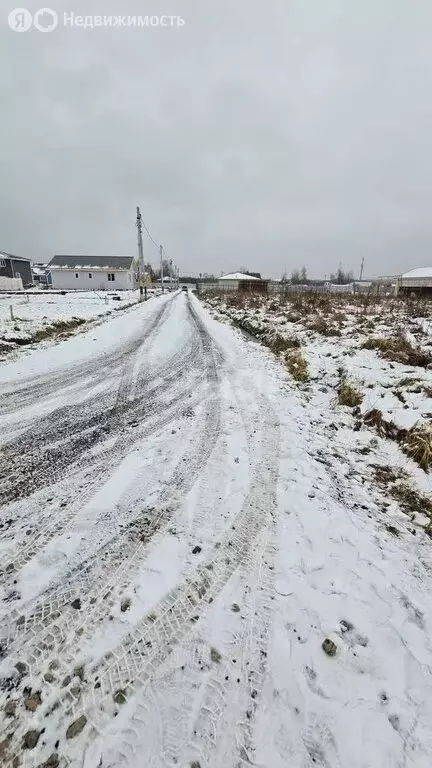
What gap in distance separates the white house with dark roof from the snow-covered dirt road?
52195 millimetres

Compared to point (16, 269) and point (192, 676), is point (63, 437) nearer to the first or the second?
point (192, 676)

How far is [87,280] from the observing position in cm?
5200

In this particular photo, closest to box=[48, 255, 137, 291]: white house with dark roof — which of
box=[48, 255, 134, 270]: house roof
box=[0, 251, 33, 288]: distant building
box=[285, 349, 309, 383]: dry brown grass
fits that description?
box=[48, 255, 134, 270]: house roof

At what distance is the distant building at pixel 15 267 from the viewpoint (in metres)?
46.5

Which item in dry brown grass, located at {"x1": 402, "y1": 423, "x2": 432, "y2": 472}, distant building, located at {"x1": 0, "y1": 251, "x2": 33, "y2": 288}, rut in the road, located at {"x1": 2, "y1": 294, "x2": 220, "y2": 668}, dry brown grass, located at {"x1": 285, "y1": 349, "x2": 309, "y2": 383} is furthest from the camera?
distant building, located at {"x1": 0, "y1": 251, "x2": 33, "y2": 288}

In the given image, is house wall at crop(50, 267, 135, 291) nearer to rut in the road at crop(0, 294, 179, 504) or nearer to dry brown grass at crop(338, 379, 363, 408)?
rut in the road at crop(0, 294, 179, 504)

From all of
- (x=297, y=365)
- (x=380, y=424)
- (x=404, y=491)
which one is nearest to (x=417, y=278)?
(x=297, y=365)

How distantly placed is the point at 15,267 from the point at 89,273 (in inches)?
410

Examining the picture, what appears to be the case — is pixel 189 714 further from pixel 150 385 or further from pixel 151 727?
pixel 150 385

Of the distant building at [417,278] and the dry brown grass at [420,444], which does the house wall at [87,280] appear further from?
the dry brown grass at [420,444]

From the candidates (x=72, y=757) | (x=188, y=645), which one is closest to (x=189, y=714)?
(x=188, y=645)

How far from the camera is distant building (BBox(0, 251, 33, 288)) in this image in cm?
4647

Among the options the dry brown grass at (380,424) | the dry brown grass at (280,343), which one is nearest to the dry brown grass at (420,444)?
the dry brown grass at (380,424)

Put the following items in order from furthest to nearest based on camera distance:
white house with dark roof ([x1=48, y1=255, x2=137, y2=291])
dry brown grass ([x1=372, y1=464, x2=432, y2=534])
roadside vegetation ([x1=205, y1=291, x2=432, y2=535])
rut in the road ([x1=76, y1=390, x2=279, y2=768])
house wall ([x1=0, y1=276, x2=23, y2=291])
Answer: white house with dark roof ([x1=48, y1=255, x2=137, y2=291]) → house wall ([x1=0, y1=276, x2=23, y2=291]) → roadside vegetation ([x1=205, y1=291, x2=432, y2=535]) → dry brown grass ([x1=372, y1=464, x2=432, y2=534]) → rut in the road ([x1=76, y1=390, x2=279, y2=768])
